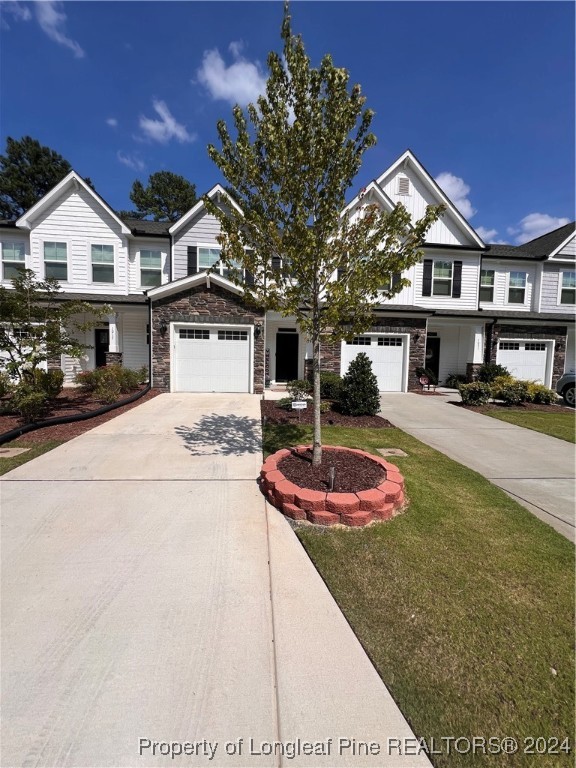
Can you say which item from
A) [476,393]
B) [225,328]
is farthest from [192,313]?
[476,393]

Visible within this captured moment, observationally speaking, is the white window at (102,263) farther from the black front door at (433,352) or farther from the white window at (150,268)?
the black front door at (433,352)

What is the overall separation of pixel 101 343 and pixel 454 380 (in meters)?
16.2

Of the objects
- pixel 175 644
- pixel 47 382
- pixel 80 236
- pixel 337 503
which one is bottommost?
pixel 175 644

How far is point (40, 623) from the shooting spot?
7.53ft

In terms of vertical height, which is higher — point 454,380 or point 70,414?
point 454,380

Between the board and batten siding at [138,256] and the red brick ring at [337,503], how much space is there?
43.9 ft

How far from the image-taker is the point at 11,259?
47.1ft

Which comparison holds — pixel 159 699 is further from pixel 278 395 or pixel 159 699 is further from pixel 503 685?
pixel 278 395

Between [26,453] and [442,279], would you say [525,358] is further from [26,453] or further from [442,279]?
[26,453]

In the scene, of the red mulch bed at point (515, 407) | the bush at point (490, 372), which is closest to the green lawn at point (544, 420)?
the red mulch bed at point (515, 407)

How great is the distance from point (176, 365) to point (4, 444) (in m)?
6.72

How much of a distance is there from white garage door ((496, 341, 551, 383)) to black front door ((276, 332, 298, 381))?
935 cm

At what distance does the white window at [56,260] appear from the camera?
1418 centimetres

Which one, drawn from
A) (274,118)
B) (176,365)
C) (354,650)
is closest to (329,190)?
(274,118)
